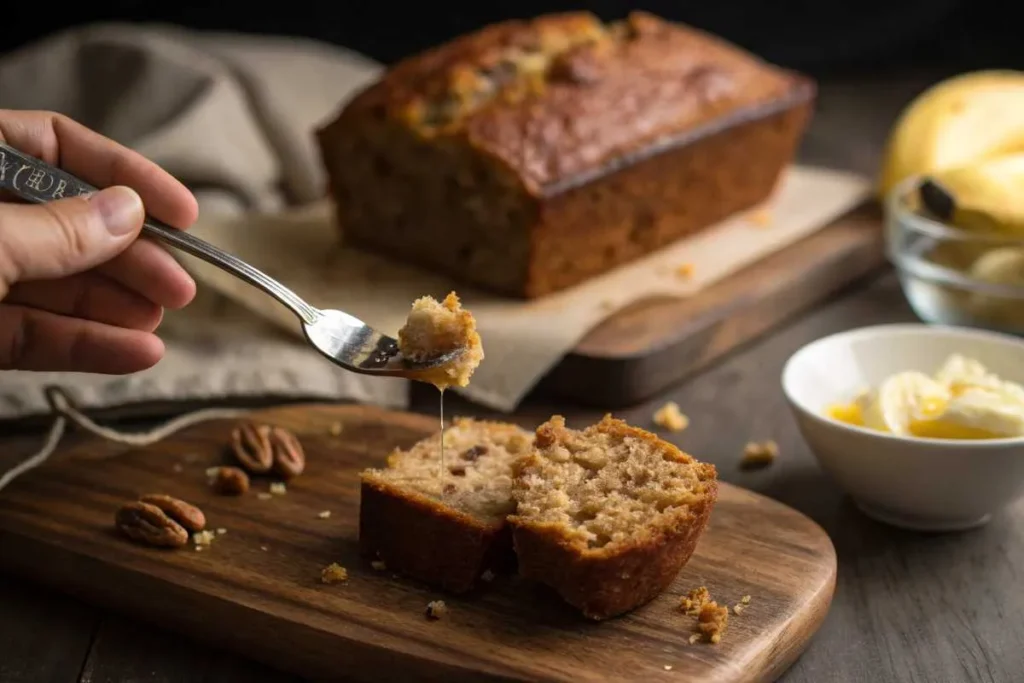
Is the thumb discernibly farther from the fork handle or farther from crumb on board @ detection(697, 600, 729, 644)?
crumb on board @ detection(697, 600, 729, 644)

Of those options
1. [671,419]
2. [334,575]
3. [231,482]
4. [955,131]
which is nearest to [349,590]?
[334,575]

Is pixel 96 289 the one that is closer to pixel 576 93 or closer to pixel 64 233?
pixel 64 233

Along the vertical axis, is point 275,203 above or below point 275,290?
below

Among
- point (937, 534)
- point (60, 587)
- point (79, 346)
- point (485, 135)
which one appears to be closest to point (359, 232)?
point (485, 135)

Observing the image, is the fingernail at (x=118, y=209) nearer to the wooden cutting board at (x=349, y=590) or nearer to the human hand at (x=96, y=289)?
the human hand at (x=96, y=289)

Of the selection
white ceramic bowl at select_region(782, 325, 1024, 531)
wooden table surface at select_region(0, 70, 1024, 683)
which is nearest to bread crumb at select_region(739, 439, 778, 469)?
wooden table surface at select_region(0, 70, 1024, 683)

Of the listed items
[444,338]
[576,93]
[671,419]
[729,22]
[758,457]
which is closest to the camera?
[444,338]

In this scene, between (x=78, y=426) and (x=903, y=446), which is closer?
(x=903, y=446)
